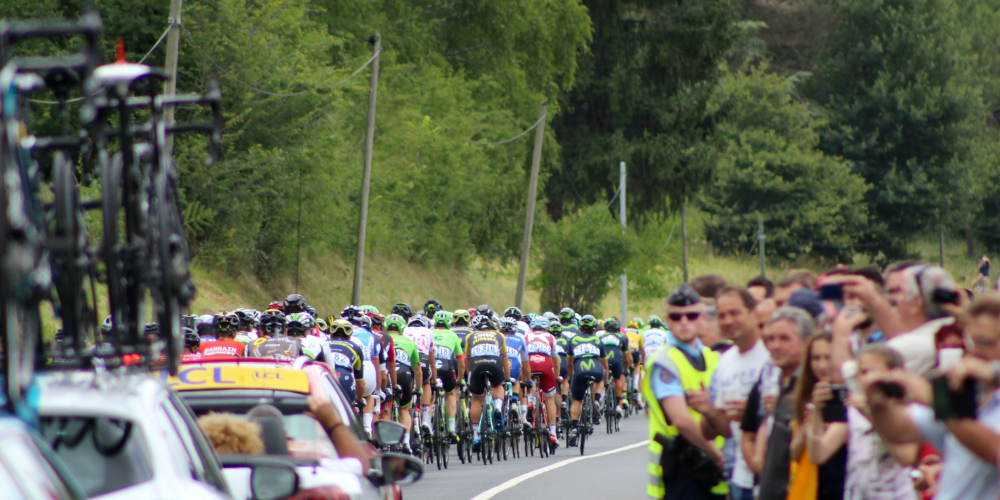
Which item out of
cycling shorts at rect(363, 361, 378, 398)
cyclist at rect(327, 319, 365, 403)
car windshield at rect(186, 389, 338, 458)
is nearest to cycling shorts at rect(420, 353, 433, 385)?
cycling shorts at rect(363, 361, 378, 398)

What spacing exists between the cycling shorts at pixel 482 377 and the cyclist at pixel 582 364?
75.9 inches

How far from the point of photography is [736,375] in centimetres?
714

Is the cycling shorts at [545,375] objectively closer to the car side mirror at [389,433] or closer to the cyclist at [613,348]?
the cyclist at [613,348]

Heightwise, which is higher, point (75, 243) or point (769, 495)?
point (75, 243)

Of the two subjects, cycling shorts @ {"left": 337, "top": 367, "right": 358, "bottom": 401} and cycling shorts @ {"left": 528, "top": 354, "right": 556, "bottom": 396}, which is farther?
cycling shorts @ {"left": 528, "top": 354, "right": 556, "bottom": 396}

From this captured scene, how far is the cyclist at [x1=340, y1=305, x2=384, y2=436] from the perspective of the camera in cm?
1602

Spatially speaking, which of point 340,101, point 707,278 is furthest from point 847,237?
point 707,278

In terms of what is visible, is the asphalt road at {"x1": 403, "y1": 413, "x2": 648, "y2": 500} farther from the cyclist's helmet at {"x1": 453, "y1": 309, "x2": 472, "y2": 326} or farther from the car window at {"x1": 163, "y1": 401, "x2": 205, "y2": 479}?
the car window at {"x1": 163, "y1": 401, "x2": 205, "y2": 479}

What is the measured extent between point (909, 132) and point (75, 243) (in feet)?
277

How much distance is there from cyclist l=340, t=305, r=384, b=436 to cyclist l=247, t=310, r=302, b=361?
2061 millimetres

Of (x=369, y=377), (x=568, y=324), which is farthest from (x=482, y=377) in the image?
(x=568, y=324)

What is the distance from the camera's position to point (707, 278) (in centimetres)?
783

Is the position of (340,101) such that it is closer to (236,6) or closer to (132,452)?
(236,6)

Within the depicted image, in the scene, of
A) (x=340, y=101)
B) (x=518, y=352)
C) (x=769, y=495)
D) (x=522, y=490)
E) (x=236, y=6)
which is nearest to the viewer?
(x=769, y=495)
